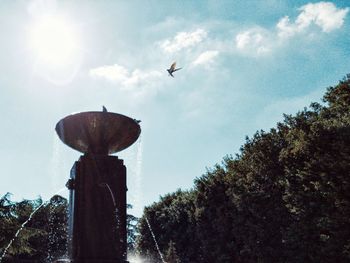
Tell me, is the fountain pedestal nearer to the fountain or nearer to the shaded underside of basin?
the fountain

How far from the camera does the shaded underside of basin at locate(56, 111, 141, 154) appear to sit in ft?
29.7

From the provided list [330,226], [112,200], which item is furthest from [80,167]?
[330,226]

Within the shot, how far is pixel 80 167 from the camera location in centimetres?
892

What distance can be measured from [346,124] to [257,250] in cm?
841

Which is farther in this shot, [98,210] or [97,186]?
[97,186]

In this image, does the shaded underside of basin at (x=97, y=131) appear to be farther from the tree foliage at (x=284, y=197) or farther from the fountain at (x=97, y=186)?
the tree foliage at (x=284, y=197)

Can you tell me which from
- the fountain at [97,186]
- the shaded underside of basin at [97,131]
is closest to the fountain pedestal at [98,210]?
the fountain at [97,186]

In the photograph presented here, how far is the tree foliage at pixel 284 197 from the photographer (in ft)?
56.8

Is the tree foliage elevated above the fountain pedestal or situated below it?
above

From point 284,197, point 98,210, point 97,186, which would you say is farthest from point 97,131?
point 284,197

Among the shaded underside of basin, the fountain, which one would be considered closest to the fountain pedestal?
the fountain

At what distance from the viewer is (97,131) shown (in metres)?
9.20

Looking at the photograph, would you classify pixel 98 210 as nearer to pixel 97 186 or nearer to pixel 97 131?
pixel 97 186

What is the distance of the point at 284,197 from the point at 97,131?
1294cm
